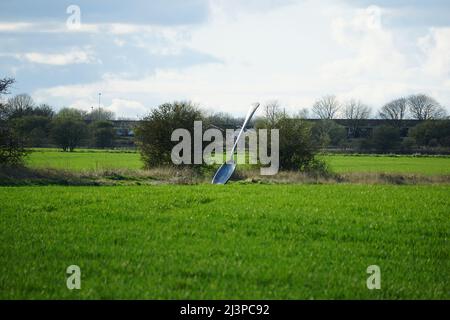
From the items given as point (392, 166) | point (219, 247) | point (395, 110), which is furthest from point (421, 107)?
point (219, 247)

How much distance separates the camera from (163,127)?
37656 millimetres

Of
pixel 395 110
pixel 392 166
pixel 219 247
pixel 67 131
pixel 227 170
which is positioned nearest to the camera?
pixel 219 247

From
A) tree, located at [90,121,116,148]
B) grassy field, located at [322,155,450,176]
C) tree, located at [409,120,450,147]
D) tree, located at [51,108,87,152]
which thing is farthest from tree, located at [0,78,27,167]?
tree, located at [409,120,450,147]

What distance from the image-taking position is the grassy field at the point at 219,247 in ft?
25.9

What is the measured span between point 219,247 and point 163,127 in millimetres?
27905

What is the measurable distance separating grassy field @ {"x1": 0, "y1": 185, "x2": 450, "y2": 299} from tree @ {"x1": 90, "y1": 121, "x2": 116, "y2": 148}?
7373 cm

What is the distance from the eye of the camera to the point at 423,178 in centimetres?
3762

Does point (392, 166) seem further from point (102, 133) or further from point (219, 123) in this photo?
point (102, 133)

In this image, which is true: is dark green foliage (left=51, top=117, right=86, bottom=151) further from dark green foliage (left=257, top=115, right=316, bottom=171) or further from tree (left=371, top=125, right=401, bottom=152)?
tree (left=371, top=125, right=401, bottom=152)

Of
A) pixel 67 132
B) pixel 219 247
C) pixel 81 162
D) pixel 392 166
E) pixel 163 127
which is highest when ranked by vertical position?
pixel 67 132

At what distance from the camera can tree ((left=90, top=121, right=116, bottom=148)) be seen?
8994 centimetres

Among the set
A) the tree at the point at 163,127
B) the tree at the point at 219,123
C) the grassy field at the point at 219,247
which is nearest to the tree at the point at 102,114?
the tree at the point at 219,123

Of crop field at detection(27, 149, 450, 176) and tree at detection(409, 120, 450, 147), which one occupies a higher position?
tree at detection(409, 120, 450, 147)

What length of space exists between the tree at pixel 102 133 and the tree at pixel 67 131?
697 centimetres
